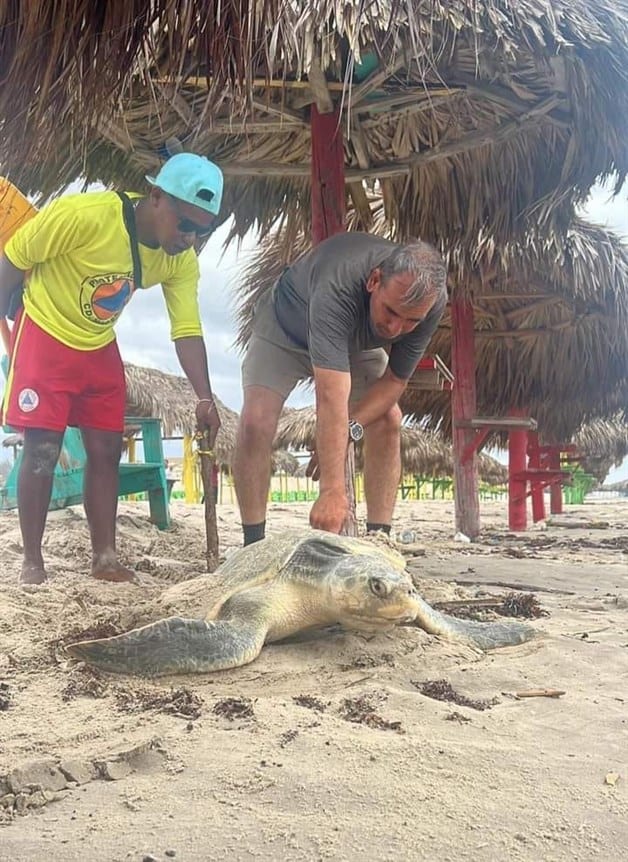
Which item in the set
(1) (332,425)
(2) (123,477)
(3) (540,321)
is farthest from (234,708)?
(3) (540,321)

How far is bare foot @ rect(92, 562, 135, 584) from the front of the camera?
9.25ft

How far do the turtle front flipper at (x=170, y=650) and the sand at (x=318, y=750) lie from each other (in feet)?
0.11

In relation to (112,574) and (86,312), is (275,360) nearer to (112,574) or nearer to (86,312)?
(86,312)

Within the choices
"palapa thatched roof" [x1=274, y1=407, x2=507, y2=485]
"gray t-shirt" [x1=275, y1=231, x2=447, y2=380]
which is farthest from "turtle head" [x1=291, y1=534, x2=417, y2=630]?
"palapa thatched roof" [x1=274, y1=407, x2=507, y2=485]

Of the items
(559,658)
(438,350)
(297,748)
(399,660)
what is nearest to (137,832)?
(297,748)

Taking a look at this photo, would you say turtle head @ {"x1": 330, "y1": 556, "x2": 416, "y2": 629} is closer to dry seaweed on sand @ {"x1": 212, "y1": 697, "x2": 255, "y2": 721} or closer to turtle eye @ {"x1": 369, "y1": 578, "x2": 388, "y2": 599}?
turtle eye @ {"x1": 369, "y1": 578, "x2": 388, "y2": 599}

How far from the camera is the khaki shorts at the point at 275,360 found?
2.97 m

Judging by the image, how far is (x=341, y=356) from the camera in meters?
2.43

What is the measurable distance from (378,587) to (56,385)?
1.57 m

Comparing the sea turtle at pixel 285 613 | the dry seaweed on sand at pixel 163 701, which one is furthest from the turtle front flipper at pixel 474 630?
the dry seaweed on sand at pixel 163 701

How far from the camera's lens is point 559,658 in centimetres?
181

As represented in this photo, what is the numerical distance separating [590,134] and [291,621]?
10.2ft

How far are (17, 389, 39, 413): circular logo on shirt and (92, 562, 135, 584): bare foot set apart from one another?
26.5 inches

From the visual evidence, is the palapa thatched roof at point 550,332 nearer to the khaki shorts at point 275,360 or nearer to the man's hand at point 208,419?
the khaki shorts at point 275,360
